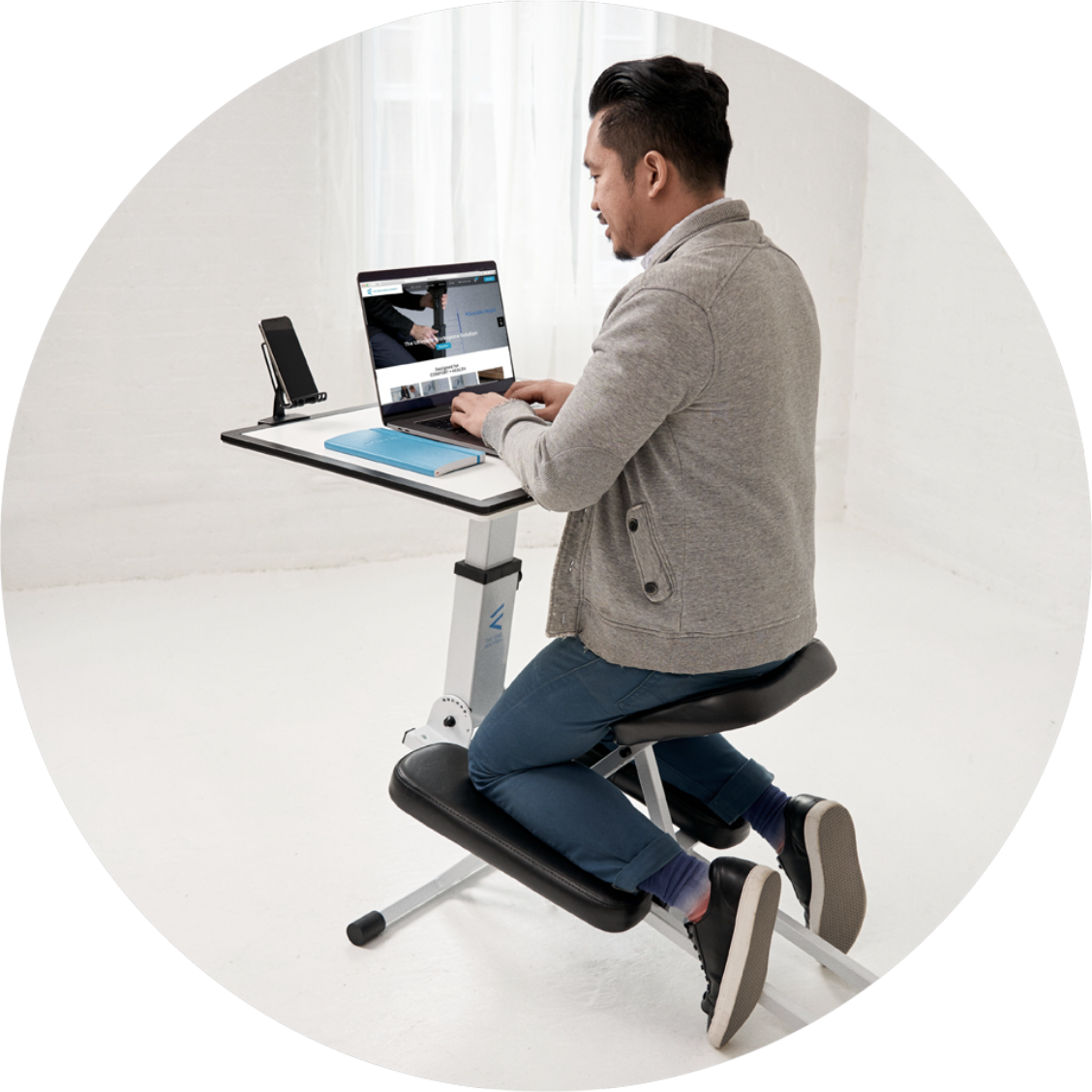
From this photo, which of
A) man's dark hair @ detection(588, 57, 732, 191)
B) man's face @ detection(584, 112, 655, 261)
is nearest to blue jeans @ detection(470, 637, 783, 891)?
man's face @ detection(584, 112, 655, 261)

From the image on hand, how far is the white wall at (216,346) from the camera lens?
339cm

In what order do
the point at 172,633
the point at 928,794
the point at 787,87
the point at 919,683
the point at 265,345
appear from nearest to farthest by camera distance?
the point at 265,345 → the point at 928,794 → the point at 919,683 → the point at 172,633 → the point at 787,87

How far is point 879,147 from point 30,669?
3.18 meters

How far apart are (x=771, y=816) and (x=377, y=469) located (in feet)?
2.86

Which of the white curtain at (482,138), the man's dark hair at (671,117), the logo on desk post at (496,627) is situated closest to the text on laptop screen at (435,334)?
the logo on desk post at (496,627)

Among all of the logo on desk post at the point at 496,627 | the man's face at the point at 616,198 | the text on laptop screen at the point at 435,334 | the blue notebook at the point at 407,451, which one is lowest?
the logo on desk post at the point at 496,627

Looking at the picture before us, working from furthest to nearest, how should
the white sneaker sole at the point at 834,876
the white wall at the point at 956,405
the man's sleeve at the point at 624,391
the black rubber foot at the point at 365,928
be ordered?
the white wall at the point at 956,405
the black rubber foot at the point at 365,928
the white sneaker sole at the point at 834,876
the man's sleeve at the point at 624,391

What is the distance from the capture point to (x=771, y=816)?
1923mm

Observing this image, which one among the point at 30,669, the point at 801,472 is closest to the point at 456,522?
the point at 30,669

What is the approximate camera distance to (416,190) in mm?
3520

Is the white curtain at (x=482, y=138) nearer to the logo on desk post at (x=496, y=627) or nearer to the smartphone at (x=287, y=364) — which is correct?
the smartphone at (x=287, y=364)

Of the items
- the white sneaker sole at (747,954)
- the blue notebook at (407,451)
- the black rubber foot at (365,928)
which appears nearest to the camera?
the white sneaker sole at (747,954)

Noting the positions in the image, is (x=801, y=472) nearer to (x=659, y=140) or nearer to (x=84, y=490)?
(x=659, y=140)

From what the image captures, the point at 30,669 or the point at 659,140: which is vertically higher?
the point at 659,140
